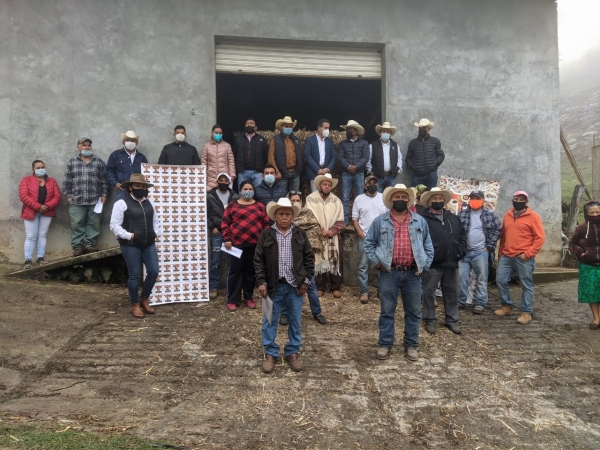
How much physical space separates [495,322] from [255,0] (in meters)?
7.65

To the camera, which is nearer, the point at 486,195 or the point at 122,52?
the point at 122,52

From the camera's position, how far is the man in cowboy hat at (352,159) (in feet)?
28.3

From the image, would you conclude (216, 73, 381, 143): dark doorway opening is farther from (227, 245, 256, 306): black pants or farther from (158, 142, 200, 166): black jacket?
(227, 245, 256, 306): black pants

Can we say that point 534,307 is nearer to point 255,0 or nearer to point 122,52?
point 255,0

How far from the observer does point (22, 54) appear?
8531mm

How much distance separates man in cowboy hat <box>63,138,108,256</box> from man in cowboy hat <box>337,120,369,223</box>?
4553 millimetres

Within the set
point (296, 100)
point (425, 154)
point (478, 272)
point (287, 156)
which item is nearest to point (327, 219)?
point (287, 156)

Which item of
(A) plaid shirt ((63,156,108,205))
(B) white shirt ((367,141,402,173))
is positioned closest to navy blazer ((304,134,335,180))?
(B) white shirt ((367,141,402,173))

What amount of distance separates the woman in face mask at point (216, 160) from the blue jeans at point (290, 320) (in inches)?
150

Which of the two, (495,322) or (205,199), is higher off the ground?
(205,199)

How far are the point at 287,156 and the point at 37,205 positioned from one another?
461 centimetres

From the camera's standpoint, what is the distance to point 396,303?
18.0ft

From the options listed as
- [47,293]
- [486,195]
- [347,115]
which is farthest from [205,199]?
[347,115]

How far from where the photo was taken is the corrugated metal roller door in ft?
31.3
